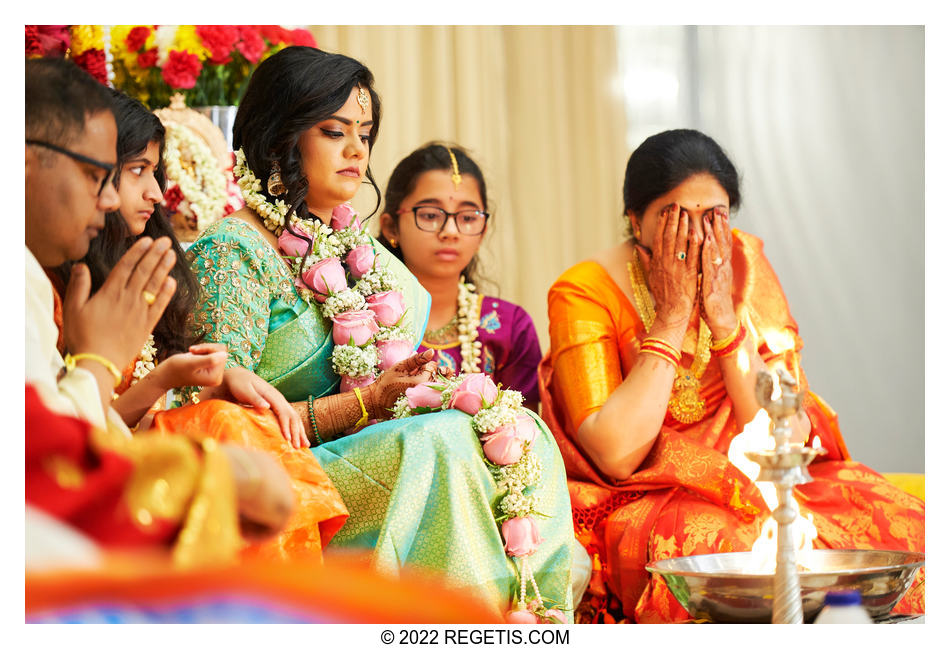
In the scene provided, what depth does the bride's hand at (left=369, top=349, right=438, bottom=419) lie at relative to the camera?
7.04 feet

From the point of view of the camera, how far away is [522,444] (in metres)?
2.07

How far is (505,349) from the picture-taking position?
3.16 metres

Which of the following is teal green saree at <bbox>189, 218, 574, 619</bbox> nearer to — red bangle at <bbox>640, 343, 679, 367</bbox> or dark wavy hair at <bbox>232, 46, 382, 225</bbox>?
dark wavy hair at <bbox>232, 46, 382, 225</bbox>

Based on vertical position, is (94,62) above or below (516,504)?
above

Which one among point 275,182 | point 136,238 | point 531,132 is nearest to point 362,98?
point 275,182

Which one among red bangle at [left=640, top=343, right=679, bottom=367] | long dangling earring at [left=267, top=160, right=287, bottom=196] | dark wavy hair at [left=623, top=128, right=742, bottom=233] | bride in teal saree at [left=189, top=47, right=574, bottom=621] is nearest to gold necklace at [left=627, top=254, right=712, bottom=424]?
red bangle at [left=640, top=343, right=679, bottom=367]

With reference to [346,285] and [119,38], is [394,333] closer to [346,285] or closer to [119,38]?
[346,285]

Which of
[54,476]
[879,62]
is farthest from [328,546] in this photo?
[879,62]

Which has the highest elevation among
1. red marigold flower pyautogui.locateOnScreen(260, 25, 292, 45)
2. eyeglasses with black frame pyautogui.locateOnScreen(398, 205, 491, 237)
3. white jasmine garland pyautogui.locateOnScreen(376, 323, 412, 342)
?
red marigold flower pyautogui.locateOnScreen(260, 25, 292, 45)

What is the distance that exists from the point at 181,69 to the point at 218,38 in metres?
0.15

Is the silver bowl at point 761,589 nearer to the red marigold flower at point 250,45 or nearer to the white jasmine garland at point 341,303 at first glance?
the white jasmine garland at point 341,303

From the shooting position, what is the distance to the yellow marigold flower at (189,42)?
304 centimetres

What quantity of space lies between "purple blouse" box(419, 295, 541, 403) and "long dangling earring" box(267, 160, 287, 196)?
2.85 feet
